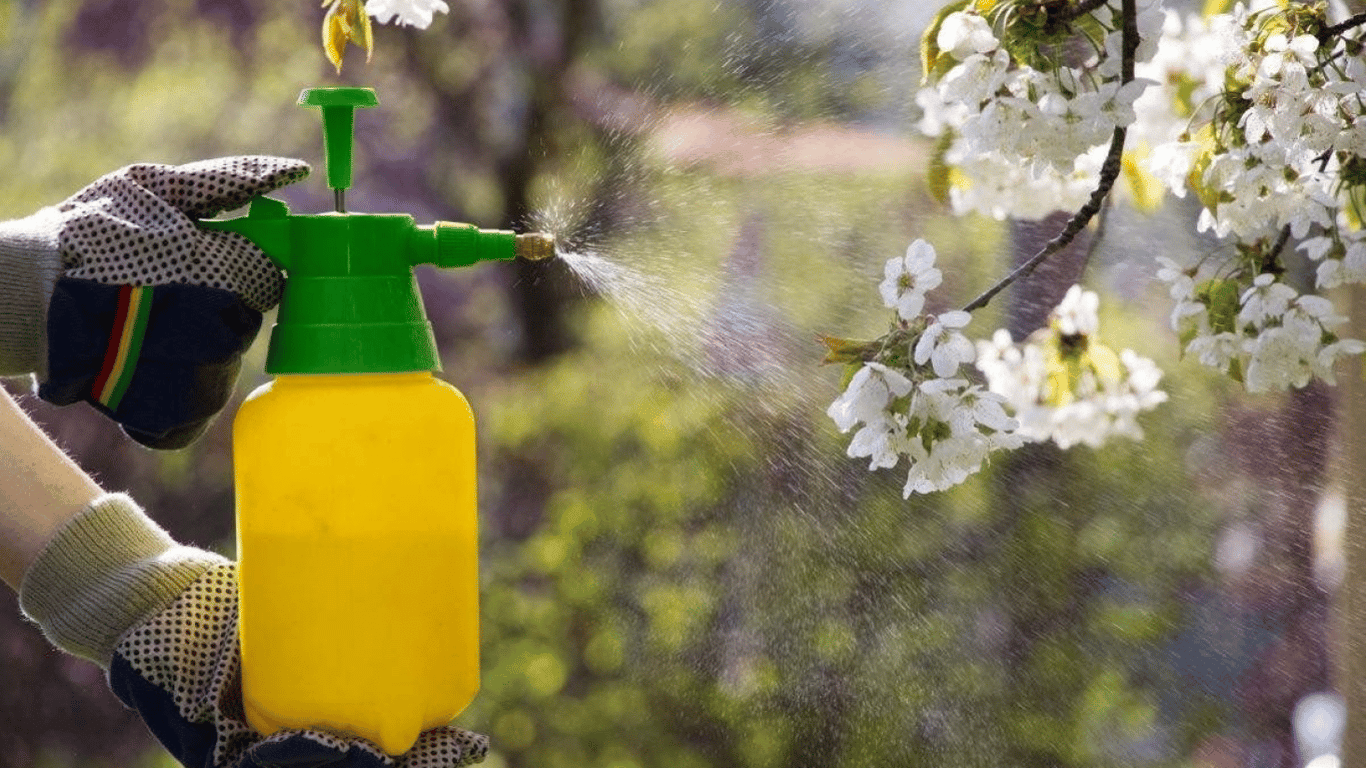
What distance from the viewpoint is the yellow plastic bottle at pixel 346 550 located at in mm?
1031

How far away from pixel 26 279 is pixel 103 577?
215mm

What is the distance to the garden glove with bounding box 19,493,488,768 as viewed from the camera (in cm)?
108

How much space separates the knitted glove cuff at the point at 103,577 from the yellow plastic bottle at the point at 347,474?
0.30 feet

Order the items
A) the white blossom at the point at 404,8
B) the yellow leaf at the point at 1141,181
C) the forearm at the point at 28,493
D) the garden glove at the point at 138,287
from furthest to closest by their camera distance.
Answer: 1. the yellow leaf at the point at 1141,181
2. the white blossom at the point at 404,8
3. the forearm at the point at 28,493
4. the garden glove at the point at 138,287

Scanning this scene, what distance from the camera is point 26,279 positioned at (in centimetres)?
103

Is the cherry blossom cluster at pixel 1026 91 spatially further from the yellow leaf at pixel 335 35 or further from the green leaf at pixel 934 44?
the yellow leaf at pixel 335 35

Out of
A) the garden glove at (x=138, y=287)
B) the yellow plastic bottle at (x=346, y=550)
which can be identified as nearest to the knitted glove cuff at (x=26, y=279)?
the garden glove at (x=138, y=287)

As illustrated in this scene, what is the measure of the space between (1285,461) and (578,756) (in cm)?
122

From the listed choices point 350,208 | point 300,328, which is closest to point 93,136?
point 350,208

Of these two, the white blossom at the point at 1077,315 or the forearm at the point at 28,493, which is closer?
the forearm at the point at 28,493

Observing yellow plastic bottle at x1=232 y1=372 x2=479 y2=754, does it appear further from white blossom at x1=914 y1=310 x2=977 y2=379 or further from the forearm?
white blossom at x1=914 y1=310 x2=977 y2=379

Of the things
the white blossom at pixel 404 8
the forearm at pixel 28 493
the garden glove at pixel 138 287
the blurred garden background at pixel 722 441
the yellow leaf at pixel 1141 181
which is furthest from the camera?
the blurred garden background at pixel 722 441

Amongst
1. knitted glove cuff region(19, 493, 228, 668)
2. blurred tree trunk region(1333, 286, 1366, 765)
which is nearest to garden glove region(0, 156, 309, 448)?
knitted glove cuff region(19, 493, 228, 668)

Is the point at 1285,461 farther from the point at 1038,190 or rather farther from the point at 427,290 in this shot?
the point at 427,290
